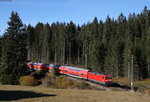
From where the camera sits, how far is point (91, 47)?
8769cm

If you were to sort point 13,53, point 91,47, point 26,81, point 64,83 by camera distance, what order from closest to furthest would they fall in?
point 26,81 < point 64,83 < point 13,53 < point 91,47

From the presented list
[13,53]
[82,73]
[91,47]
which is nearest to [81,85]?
[82,73]

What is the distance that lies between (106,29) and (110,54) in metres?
20.8

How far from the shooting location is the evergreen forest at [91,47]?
183ft

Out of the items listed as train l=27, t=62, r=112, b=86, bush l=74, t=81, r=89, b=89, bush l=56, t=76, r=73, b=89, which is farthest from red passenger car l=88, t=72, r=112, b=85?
bush l=56, t=76, r=73, b=89

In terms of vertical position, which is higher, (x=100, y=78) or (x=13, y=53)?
(x=13, y=53)

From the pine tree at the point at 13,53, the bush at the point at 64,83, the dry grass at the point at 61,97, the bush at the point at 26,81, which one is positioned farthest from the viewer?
the pine tree at the point at 13,53

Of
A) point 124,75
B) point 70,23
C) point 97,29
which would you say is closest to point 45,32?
point 70,23

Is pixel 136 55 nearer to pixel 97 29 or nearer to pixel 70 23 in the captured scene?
pixel 97 29

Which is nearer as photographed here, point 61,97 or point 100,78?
point 61,97

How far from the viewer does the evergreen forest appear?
2197 inches

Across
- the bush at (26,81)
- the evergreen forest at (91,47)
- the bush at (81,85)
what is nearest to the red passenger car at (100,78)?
the bush at (81,85)

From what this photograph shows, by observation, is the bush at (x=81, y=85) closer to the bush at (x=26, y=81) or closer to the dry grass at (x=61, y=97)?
the bush at (x=26, y=81)

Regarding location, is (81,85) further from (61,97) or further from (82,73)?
(61,97)
